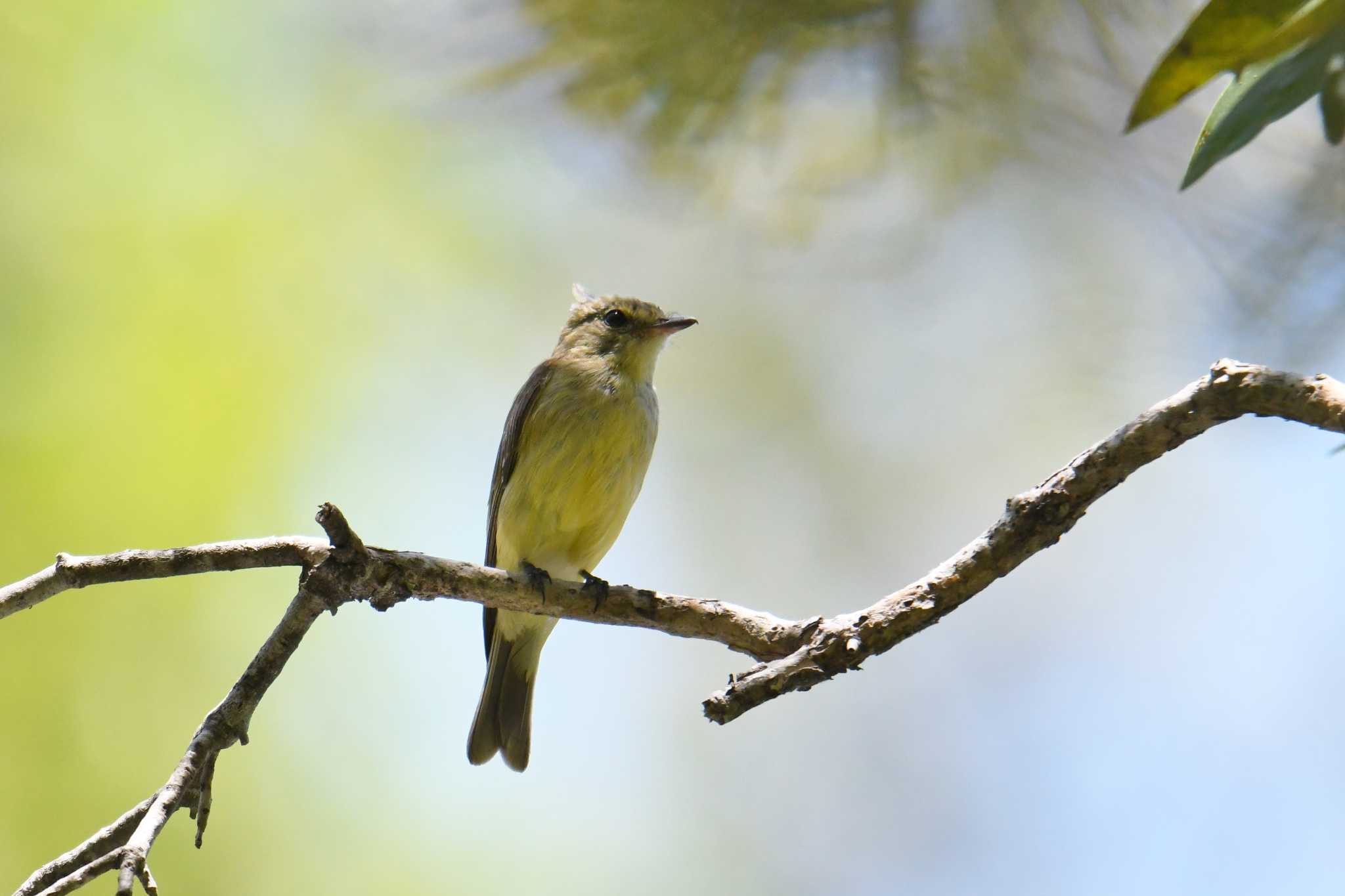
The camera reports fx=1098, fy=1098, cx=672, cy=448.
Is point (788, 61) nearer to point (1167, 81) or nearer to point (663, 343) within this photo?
point (663, 343)

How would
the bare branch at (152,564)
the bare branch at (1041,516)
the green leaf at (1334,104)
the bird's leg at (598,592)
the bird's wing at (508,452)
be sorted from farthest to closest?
the bird's wing at (508,452), the bird's leg at (598,592), the bare branch at (152,564), the bare branch at (1041,516), the green leaf at (1334,104)

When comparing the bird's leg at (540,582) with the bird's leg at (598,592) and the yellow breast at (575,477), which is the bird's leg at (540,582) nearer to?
the bird's leg at (598,592)

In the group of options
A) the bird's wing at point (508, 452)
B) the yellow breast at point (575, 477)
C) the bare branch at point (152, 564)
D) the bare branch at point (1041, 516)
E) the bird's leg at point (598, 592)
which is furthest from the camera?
the bird's wing at point (508, 452)

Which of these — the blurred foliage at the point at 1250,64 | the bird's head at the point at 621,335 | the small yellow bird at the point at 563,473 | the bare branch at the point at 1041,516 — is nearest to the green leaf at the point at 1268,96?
the blurred foliage at the point at 1250,64

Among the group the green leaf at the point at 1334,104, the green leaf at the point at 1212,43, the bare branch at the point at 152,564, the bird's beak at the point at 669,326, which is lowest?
the green leaf at the point at 1334,104

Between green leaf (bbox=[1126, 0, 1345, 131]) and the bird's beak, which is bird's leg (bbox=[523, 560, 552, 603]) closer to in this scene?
the bird's beak

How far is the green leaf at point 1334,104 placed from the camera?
984mm

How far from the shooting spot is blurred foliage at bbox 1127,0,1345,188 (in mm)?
986

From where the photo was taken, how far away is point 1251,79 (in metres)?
1.19

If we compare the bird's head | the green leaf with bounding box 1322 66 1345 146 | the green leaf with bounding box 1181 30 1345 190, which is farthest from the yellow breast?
the green leaf with bounding box 1322 66 1345 146

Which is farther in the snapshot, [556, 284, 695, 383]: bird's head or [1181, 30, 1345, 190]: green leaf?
[556, 284, 695, 383]: bird's head

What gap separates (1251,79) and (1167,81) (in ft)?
0.50

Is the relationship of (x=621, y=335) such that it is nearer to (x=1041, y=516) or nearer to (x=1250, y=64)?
(x=1041, y=516)

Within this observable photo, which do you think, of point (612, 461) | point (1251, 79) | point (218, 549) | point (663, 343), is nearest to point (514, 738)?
point (612, 461)
